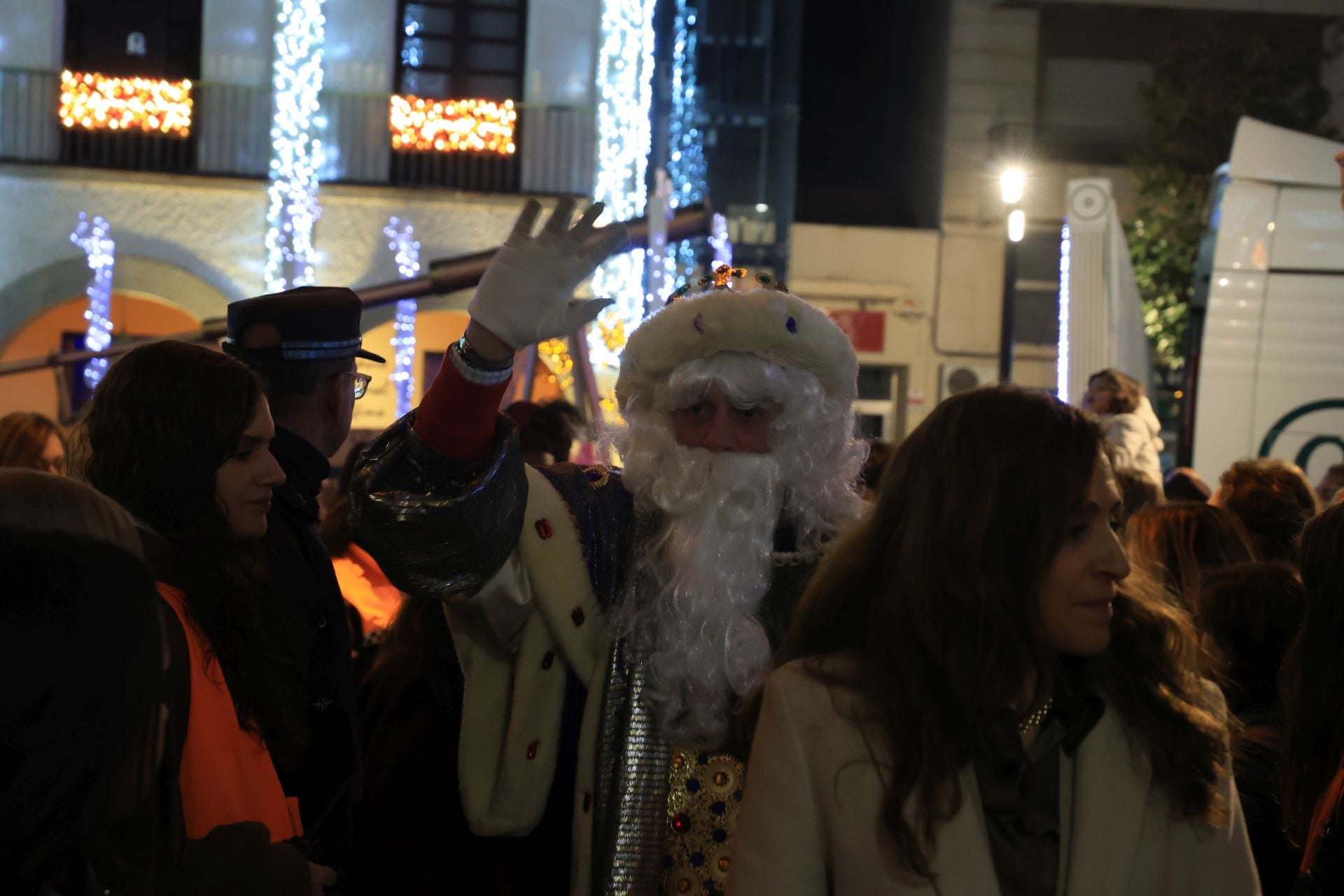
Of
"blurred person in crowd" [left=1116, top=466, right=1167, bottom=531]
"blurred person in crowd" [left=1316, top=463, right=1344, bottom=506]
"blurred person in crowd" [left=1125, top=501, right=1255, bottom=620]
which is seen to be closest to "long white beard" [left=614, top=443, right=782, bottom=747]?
"blurred person in crowd" [left=1125, top=501, right=1255, bottom=620]

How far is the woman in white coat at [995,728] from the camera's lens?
2.01 meters

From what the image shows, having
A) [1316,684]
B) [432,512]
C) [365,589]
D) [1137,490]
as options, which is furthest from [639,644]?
[1137,490]

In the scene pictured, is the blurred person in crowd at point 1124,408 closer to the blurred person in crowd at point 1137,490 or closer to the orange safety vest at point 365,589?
the blurred person in crowd at point 1137,490

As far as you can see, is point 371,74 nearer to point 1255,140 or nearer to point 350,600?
point 1255,140

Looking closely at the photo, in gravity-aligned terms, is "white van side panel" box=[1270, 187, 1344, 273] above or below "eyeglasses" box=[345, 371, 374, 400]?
above

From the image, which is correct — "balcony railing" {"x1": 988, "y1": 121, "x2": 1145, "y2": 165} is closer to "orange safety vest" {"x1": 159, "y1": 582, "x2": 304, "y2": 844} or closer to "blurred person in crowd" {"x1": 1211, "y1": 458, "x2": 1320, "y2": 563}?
"blurred person in crowd" {"x1": 1211, "y1": 458, "x2": 1320, "y2": 563}

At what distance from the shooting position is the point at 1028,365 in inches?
689

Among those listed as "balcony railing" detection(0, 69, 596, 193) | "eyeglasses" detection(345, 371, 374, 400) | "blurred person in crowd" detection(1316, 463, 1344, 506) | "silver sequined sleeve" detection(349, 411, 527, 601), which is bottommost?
"blurred person in crowd" detection(1316, 463, 1344, 506)

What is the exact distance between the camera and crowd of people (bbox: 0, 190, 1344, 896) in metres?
1.52

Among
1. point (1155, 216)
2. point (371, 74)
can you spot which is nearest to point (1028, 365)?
point (1155, 216)

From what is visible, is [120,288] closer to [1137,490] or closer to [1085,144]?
[1085,144]

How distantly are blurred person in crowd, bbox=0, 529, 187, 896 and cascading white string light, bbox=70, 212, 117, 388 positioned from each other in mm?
13302

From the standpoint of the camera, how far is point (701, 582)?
9.57 ft

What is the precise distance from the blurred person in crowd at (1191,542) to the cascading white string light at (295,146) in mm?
10896
